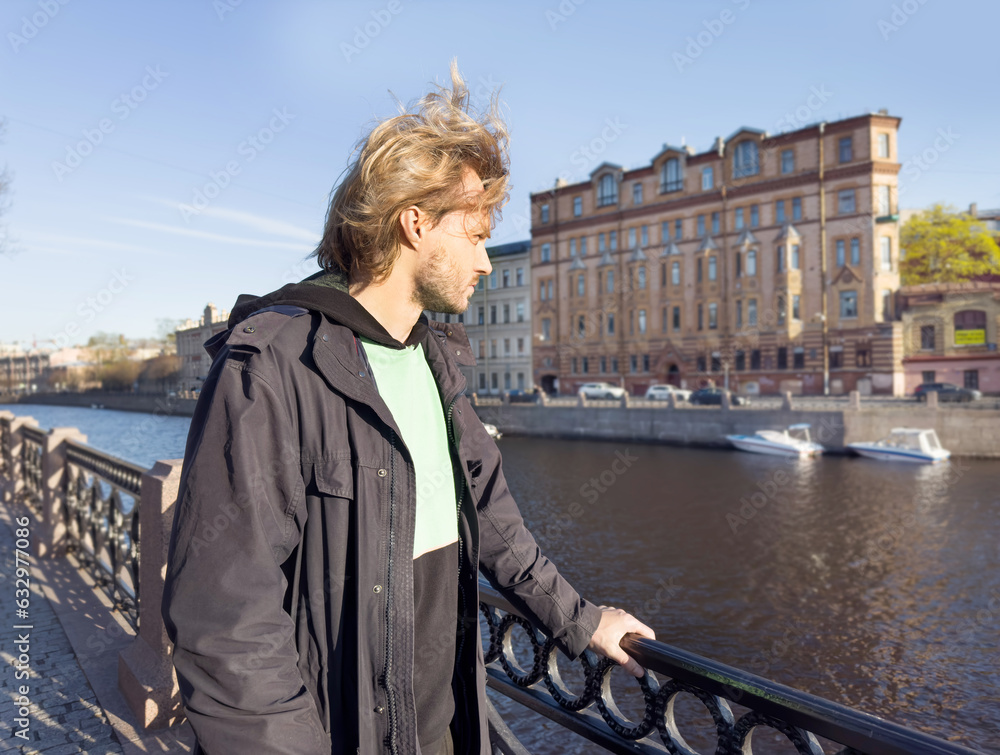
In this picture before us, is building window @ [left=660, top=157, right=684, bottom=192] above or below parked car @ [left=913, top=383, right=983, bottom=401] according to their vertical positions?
above

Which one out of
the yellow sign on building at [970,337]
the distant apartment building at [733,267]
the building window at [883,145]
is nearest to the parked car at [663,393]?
the distant apartment building at [733,267]

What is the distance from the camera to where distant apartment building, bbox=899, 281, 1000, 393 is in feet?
112

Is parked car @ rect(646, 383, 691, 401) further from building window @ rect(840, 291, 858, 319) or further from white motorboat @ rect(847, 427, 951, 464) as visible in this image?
white motorboat @ rect(847, 427, 951, 464)

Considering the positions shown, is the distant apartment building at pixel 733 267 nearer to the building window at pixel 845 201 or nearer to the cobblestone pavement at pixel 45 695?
the building window at pixel 845 201

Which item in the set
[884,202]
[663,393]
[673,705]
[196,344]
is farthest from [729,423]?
[196,344]

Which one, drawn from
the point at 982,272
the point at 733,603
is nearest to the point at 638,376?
the point at 982,272

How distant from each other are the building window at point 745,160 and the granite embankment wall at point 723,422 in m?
16.8

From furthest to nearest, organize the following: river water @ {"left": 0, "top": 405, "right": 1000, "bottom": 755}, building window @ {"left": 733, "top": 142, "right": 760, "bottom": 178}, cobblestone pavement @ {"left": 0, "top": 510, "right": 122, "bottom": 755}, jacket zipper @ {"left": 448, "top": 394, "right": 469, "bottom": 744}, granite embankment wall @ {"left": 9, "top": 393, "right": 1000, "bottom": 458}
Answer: building window @ {"left": 733, "top": 142, "right": 760, "bottom": 178} → granite embankment wall @ {"left": 9, "top": 393, "right": 1000, "bottom": 458} → river water @ {"left": 0, "top": 405, "right": 1000, "bottom": 755} → cobblestone pavement @ {"left": 0, "top": 510, "right": 122, "bottom": 755} → jacket zipper @ {"left": 448, "top": 394, "right": 469, "bottom": 744}

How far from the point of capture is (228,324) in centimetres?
143

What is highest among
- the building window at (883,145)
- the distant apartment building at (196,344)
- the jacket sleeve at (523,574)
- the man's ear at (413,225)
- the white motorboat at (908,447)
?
the building window at (883,145)

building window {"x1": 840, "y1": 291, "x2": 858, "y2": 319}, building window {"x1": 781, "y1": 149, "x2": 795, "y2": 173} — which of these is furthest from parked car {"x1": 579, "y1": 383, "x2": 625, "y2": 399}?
building window {"x1": 781, "y1": 149, "x2": 795, "y2": 173}

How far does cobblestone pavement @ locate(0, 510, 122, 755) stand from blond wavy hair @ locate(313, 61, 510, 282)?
8.66 ft

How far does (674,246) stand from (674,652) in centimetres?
4345

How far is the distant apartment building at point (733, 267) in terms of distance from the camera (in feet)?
118
